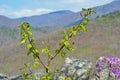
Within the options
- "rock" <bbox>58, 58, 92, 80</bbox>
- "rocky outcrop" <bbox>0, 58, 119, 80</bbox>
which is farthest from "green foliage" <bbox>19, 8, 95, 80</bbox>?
"rock" <bbox>58, 58, 92, 80</bbox>

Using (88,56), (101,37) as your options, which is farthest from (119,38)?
(88,56)

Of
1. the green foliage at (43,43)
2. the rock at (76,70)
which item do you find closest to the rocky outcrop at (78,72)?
the rock at (76,70)

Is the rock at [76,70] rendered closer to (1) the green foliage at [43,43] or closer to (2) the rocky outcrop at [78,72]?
(2) the rocky outcrop at [78,72]

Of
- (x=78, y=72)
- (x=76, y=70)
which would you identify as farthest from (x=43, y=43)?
(x=76, y=70)

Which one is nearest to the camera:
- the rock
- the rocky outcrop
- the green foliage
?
the green foliage

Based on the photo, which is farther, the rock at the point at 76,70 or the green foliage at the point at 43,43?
the rock at the point at 76,70

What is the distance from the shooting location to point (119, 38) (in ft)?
577

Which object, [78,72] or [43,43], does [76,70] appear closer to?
[78,72]

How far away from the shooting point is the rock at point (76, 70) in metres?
19.4

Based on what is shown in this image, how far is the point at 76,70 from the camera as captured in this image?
1975 centimetres

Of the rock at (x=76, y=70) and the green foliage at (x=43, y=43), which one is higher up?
the green foliage at (x=43, y=43)

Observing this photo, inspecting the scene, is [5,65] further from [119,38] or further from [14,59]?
[119,38]

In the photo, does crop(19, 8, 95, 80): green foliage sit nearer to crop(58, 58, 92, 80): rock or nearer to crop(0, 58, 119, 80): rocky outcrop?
crop(0, 58, 119, 80): rocky outcrop

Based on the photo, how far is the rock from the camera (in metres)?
19.4
